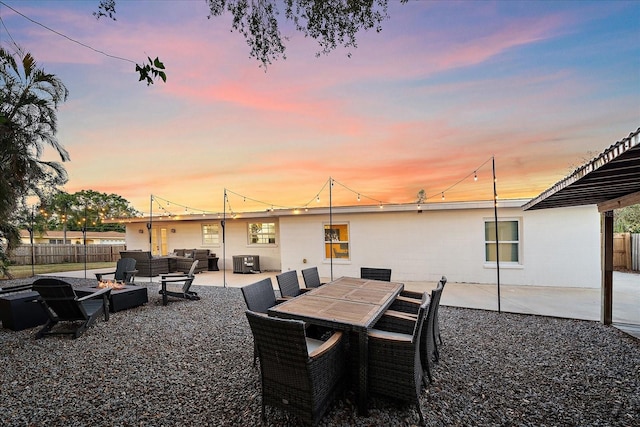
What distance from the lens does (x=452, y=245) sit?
8469 millimetres

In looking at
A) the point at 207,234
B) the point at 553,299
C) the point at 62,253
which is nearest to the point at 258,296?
the point at 553,299

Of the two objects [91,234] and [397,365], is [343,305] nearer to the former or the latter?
[397,365]

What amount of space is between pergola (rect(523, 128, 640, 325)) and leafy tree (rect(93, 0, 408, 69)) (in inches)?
103

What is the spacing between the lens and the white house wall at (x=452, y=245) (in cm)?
756

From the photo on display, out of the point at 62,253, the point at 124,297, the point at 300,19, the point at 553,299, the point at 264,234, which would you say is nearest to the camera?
the point at 300,19

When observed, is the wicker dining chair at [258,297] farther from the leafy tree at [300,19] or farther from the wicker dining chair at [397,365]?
the leafy tree at [300,19]

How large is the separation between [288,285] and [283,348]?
218cm

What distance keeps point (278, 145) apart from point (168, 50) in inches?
177

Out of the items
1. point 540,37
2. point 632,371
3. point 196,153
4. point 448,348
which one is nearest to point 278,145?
point 196,153

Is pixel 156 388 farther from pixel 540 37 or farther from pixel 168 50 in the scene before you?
pixel 540 37

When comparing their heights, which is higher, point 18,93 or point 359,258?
point 18,93

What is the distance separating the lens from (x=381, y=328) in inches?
120

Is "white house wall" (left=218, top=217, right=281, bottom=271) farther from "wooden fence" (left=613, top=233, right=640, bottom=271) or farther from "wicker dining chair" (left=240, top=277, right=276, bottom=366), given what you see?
"wooden fence" (left=613, top=233, right=640, bottom=271)

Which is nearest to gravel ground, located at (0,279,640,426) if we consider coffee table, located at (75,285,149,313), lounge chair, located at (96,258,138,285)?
coffee table, located at (75,285,149,313)
